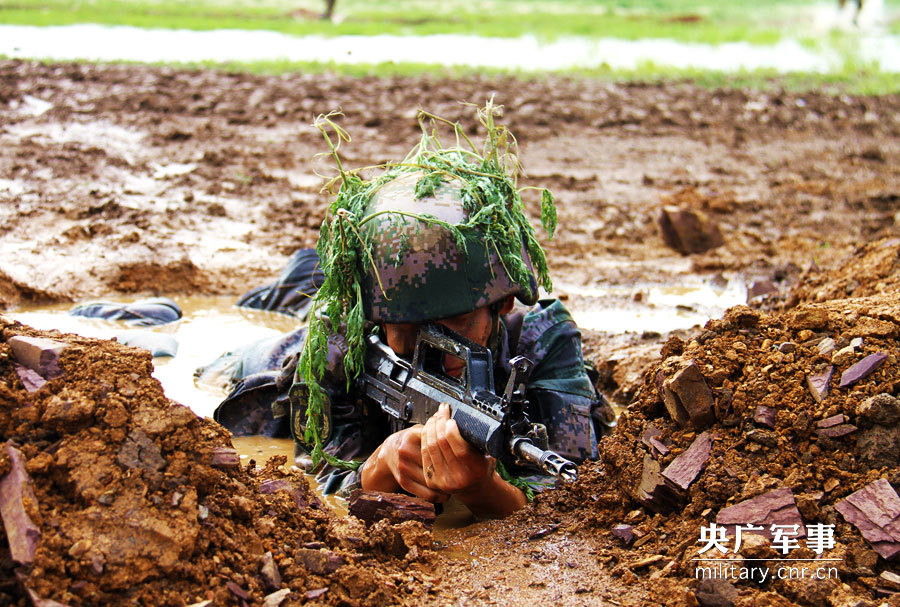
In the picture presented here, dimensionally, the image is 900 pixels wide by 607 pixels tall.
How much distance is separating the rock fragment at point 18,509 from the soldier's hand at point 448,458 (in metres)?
1.15

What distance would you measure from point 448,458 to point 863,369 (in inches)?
48.7

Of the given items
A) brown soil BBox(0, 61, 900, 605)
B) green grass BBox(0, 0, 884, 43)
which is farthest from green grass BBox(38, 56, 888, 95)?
green grass BBox(0, 0, 884, 43)

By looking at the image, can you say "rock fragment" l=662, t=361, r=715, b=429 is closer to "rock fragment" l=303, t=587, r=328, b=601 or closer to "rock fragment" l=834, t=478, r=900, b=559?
"rock fragment" l=834, t=478, r=900, b=559

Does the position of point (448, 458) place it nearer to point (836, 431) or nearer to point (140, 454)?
point (140, 454)

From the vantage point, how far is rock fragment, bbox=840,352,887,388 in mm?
2646

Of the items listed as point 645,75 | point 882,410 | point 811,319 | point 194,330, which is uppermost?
point 645,75

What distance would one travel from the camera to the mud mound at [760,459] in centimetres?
235

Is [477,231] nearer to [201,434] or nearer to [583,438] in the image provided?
[583,438]

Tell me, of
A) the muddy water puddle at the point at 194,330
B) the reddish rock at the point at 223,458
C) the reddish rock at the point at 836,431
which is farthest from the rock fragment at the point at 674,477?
the muddy water puddle at the point at 194,330

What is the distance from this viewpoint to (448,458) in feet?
9.25

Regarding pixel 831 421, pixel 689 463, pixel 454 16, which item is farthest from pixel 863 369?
pixel 454 16

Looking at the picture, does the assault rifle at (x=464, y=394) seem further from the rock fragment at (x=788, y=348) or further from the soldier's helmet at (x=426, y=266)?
the rock fragment at (x=788, y=348)

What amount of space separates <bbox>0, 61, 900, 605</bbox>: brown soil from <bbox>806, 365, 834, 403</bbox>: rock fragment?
2cm

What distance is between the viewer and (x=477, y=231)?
3158 mm
